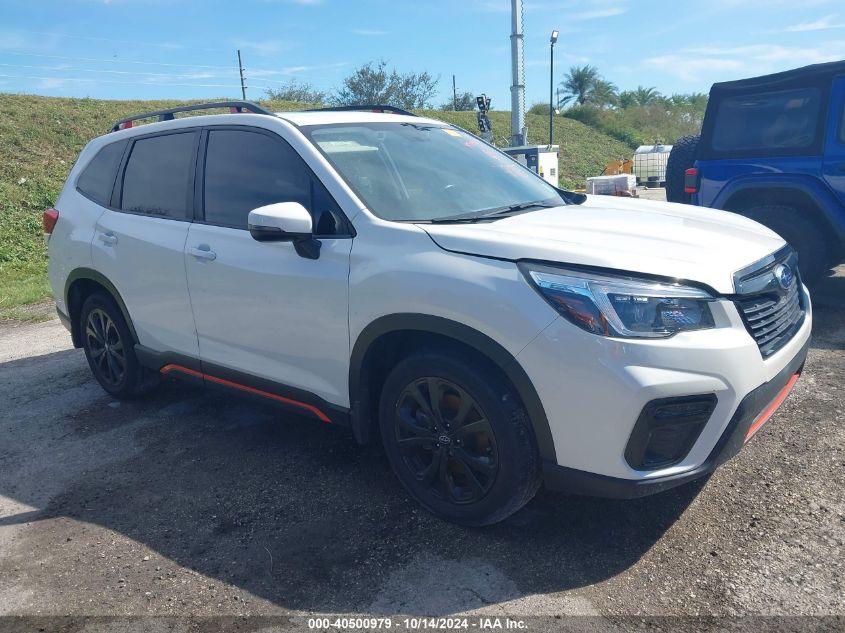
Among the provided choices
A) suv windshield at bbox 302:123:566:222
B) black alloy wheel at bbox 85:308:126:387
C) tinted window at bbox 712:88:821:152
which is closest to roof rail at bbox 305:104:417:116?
suv windshield at bbox 302:123:566:222

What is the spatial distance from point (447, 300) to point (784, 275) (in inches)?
61.6

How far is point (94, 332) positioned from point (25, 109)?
19527mm

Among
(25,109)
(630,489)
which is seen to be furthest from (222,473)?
(25,109)

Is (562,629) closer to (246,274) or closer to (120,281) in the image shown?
(246,274)

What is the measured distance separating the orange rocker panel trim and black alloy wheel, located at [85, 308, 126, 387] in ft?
2.02

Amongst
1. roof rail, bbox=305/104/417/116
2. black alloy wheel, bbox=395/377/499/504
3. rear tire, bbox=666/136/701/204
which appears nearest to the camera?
black alloy wheel, bbox=395/377/499/504

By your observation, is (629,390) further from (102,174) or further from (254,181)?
(102,174)

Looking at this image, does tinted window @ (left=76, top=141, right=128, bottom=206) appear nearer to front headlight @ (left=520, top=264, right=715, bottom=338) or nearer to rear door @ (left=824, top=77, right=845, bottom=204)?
front headlight @ (left=520, top=264, right=715, bottom=338)

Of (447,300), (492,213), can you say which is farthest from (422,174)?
(447,300)

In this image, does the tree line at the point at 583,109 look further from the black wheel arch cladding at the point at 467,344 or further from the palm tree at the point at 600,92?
the black wheel arch cladding at the point at 467,344

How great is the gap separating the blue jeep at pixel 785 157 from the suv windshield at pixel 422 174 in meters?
3.25

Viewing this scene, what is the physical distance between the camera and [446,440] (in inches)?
117

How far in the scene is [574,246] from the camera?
269cm

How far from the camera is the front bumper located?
2.43 meters
